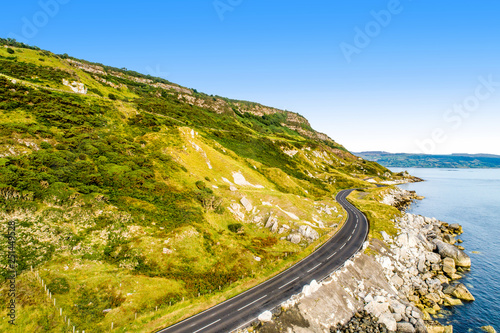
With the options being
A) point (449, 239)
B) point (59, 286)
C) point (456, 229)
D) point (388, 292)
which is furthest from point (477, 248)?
point (59, 286)

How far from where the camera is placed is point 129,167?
47.0m

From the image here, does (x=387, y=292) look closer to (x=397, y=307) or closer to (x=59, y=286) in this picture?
(x=397, y=307)

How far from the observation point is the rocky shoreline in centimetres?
2672

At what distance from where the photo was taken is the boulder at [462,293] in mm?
35969

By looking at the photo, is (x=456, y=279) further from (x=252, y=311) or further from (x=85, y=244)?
(x=85, y=244)

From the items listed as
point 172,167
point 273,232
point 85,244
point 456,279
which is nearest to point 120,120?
point 172,167

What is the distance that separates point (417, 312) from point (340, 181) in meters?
98.3

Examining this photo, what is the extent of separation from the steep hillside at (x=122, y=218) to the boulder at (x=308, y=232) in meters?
0.21

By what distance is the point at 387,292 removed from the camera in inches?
1304

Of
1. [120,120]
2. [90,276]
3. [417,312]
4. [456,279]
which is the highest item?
[120,120]

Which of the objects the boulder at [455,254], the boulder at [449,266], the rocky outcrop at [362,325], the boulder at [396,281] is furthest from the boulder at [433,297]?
the boulder at [455,254]

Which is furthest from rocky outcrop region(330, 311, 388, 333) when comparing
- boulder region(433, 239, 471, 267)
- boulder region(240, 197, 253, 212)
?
boulder region(433, 239, 471, 267)

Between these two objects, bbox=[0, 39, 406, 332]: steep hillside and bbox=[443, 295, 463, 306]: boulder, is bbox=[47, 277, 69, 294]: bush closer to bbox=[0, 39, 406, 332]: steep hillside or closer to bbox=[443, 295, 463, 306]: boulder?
bbox=[0, 39, 406, 332]: steep hillside

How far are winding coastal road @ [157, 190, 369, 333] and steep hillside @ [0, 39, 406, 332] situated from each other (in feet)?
5.38
